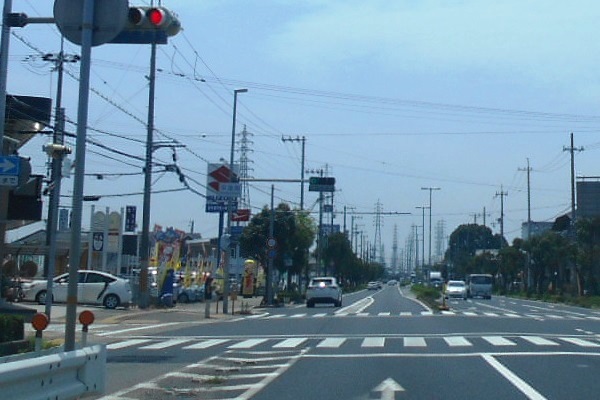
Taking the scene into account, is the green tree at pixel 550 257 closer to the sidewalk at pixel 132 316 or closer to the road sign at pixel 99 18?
the sidewalk at pixel 132 316

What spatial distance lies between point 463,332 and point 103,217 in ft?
133

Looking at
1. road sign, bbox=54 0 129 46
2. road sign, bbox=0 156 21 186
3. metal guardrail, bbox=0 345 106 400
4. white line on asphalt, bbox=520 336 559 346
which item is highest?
road sign, bbox=54 0 129 46

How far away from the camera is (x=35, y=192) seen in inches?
1206

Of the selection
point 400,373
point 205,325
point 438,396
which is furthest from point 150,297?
point 438,396

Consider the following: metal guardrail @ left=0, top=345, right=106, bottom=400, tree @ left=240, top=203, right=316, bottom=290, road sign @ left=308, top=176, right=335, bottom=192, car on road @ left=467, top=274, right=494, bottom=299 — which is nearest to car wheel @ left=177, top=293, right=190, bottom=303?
tree @ left=240, top=203, right=316, bottom=290

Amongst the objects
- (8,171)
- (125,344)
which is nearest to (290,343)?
(125,344)

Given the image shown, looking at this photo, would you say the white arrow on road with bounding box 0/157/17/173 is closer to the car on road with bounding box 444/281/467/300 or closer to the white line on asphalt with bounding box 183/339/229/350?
the white line on asphalt with bounding box 183/339/229/350

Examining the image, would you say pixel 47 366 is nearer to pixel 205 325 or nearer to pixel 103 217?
pixel 205 325

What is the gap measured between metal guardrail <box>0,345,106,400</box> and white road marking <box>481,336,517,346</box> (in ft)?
46.7

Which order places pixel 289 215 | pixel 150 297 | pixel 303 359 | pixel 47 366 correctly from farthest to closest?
1. pixel 289 215
2. pixel 150 297
3. pixel 303 359
4. pixel 47 366

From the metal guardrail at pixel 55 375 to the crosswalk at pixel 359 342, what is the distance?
1138cm

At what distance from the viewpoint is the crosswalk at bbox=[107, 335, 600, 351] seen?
2302 cm

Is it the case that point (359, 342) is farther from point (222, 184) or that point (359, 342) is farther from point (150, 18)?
point (222, 184)

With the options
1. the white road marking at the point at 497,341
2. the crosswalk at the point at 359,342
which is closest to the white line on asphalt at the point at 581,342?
the crosswalk at the point at 359,342
